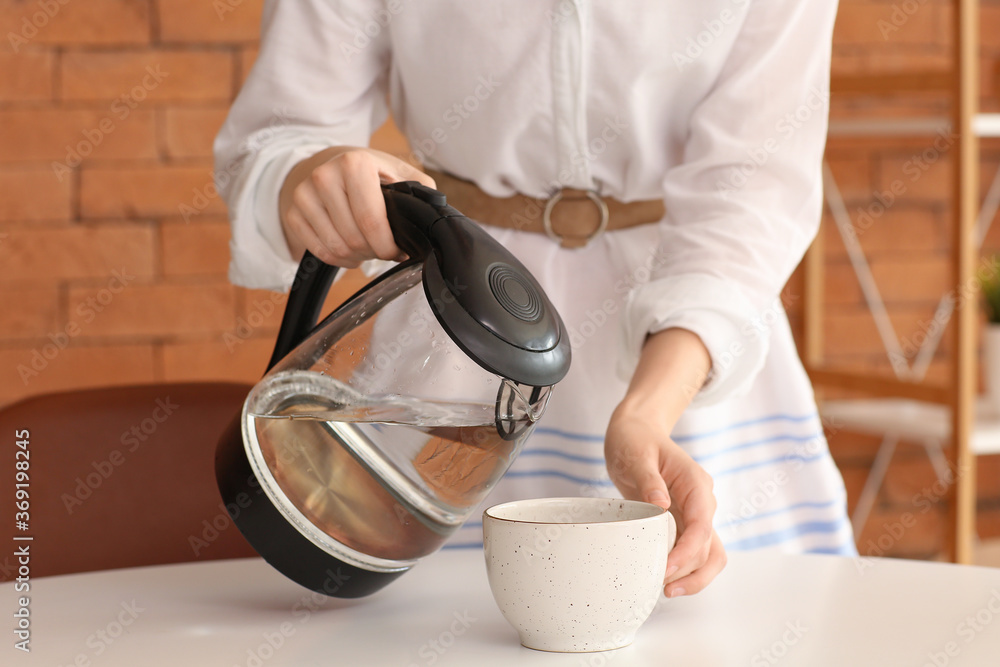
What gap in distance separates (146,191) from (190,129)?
0.10 metres

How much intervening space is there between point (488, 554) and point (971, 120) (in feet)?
3.34

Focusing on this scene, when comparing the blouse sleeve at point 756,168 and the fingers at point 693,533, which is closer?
the fingers at point 693,533

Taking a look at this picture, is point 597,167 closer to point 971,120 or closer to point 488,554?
point 488,554

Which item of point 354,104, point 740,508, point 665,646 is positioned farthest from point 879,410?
point 665,646

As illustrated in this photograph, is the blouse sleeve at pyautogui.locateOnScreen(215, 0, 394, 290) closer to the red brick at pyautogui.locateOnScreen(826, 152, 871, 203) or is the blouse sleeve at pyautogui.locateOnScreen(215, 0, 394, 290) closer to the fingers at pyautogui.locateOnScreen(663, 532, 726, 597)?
the fingers at pyautogui.locateOnScreen(663, 532, 726, 597)

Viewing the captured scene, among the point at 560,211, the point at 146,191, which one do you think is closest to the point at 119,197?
the point at 146,191

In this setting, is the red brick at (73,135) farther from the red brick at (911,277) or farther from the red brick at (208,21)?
the red brick at (911,277)

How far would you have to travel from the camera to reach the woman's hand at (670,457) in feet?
1.61

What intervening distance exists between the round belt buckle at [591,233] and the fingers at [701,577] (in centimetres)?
31

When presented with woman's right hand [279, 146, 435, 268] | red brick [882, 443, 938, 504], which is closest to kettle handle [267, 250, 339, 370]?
woman's right hand [279, 146, 435, 268]

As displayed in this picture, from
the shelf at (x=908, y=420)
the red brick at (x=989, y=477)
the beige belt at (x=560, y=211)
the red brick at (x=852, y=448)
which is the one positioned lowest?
the red brick at (x=989, y=477)

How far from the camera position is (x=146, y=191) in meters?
1.34

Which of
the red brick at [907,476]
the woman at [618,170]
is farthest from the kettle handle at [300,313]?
the red brick at [907,476]

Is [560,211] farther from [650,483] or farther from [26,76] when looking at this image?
[26,76]
